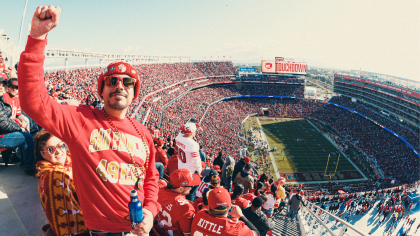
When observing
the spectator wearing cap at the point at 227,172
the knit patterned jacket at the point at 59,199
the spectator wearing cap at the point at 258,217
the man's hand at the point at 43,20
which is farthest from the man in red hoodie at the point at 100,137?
the spectator wearing cap at the point at 227,172

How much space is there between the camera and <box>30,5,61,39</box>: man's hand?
1.54 m

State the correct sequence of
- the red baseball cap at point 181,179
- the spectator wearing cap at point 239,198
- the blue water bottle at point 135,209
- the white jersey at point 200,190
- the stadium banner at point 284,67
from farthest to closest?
the stadium banner at point 284,67, the white jersey at point 200,190, the spectator wearing cap at point 239,198, the red baseball cap at point 181,179, the blue water bottle at point 135,209

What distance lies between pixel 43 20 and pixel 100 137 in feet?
3.36

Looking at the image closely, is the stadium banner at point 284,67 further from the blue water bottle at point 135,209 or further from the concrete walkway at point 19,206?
the blue water bottle at point 135,209

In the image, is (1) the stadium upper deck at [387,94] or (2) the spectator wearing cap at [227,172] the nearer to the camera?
(2) the spectator wearing cap at [227,172]

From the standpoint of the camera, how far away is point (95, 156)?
194 cm

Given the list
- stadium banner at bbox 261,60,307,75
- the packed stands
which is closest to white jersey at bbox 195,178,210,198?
the packed stands

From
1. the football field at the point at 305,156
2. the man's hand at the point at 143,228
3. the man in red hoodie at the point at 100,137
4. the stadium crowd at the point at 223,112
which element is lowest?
the football field at the point at 305,156

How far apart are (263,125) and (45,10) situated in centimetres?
4584

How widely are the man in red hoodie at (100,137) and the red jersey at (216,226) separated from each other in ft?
3.14

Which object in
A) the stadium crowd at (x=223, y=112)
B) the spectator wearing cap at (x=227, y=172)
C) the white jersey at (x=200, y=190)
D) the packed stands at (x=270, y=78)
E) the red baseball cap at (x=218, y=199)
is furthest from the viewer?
the packed stands at (x=270, y=78)

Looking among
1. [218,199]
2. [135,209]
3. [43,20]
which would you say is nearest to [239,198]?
[218,199]

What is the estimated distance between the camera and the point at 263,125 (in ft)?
149

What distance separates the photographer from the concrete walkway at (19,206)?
304 cm
